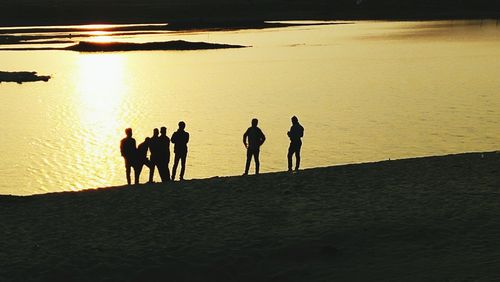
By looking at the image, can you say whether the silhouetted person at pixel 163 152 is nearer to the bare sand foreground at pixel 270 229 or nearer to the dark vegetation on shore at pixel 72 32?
the bare sand foreground at pixel 270 229

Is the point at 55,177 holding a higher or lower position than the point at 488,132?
lower

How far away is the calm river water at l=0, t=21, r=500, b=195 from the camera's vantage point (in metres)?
31.5

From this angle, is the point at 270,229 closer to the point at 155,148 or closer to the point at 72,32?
the point at 155,148

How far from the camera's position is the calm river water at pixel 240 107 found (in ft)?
104

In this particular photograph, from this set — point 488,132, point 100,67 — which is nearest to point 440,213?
point 488,132

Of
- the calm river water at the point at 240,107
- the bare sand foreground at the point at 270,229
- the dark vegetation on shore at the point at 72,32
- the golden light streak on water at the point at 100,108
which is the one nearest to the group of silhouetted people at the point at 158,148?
the bare sand foreground at the point at 270,229

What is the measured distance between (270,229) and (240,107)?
35.3m

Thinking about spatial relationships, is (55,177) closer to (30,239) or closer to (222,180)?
(222,180)

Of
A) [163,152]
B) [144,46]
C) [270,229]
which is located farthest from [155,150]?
[144,46]

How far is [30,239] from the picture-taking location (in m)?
15.7

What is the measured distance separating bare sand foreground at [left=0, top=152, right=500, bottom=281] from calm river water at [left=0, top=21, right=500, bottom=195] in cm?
829

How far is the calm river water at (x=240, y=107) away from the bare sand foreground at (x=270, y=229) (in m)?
8.29

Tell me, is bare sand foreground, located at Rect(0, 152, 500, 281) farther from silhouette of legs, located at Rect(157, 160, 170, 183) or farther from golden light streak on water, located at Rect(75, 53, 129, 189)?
golden light streak on water, located at Rect(75, 53, 129, 189)

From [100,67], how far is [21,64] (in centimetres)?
949
